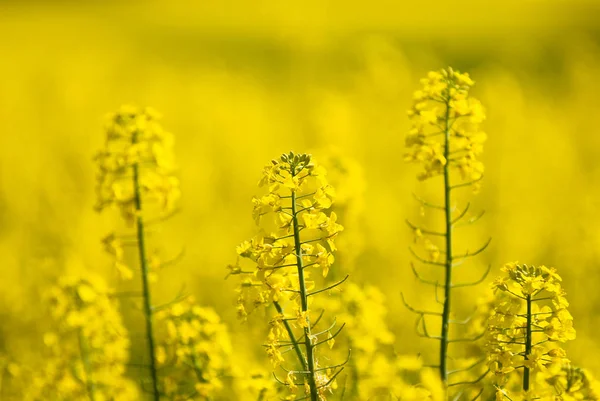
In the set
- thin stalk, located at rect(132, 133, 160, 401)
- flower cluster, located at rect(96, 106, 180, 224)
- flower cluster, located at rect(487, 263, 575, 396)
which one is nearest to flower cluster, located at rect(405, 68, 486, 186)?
flower cluster, located at rect(487, 263, 575, 396)

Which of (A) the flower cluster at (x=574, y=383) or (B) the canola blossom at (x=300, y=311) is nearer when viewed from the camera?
(B) the canola blossom at (x=300, y=311)

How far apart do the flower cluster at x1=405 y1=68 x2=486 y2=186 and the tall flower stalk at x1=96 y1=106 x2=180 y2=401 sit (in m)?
1.41

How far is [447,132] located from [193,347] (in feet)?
6.13

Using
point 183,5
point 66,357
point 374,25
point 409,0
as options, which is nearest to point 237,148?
point 66,357

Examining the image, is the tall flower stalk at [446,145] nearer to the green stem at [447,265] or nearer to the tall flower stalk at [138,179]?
the green stem at [447,265]

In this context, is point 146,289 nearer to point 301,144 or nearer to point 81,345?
point 81,345

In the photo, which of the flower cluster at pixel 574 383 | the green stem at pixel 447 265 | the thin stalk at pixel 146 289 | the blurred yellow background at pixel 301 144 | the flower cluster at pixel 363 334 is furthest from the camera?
the blurred yellow background at pixel 301 144

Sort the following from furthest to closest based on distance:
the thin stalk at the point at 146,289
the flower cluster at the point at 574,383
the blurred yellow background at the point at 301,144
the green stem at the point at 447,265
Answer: the blurred yellow background at the point at 301,144, the thin stalk at the point at 146,289, the green stem at the point at 447,265, the flower cluster at the point at 574,383

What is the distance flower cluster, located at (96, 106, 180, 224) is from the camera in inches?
159

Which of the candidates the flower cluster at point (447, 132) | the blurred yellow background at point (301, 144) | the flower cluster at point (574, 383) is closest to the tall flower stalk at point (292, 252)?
the flower cluster at point (447, 132)

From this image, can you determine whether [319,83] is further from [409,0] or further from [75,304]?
[75,304]

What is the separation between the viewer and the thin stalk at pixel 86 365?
4.54 m

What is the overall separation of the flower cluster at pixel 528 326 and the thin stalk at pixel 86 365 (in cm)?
254

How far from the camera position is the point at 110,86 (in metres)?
18.2
